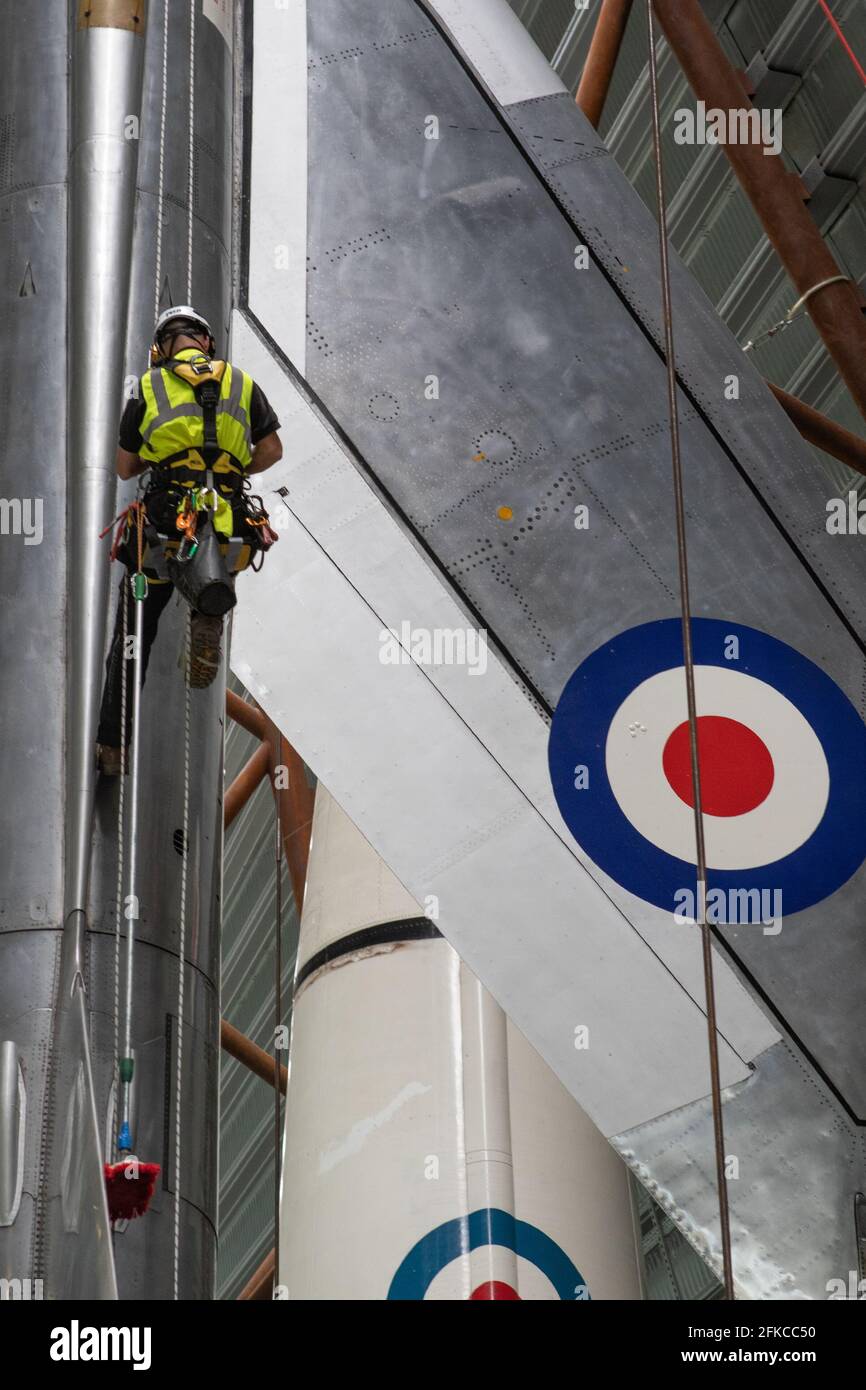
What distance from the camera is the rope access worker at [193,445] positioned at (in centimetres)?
805

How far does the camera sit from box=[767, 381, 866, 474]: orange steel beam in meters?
14.3

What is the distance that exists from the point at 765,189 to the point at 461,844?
19.5 feet

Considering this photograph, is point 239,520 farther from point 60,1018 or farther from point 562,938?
point 562,938

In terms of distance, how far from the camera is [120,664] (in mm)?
8977

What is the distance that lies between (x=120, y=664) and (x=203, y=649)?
63 centimetres

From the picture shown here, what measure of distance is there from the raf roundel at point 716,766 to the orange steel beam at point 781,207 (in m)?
3.10

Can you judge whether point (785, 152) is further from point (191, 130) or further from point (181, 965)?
point (181, 965)

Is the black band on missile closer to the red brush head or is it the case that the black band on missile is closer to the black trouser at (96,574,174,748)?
the black trouser at (96,574,174,748)

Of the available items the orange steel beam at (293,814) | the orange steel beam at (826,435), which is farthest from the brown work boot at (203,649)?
the orange steel beam at (293,814)

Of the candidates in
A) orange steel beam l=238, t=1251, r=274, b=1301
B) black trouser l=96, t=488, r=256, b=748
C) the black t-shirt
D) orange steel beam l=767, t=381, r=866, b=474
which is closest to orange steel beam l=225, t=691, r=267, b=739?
orange steel beam l=238, t=1251, r=274, b=1301

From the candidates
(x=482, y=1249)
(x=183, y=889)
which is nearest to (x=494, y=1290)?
(x=482, y=1249)

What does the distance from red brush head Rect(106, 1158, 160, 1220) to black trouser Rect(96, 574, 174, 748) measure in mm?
1976

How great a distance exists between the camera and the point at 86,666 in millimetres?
8906

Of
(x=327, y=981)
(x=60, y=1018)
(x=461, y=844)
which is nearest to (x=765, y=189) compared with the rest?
(x=461, y=844)
